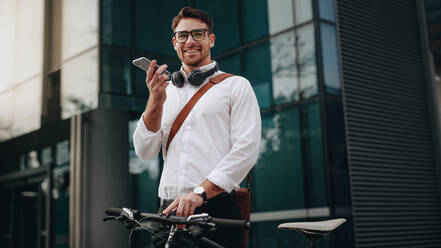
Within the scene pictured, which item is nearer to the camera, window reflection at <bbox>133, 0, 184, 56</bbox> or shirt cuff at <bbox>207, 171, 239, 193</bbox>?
shirt cuff at <bbox>207, 171, 239, 193</bbox>

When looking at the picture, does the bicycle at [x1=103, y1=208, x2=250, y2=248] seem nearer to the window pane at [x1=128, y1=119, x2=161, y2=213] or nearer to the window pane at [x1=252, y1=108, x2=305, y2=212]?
the window pane at [x1=252, y1=108, x2=305, y2=212]

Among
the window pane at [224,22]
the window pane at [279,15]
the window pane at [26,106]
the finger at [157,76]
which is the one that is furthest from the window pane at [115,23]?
the finger at [157,76]

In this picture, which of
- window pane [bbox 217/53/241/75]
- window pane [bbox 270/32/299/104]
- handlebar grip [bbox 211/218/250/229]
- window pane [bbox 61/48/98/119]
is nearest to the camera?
handlebar grip [bbox 211/218/250/229]

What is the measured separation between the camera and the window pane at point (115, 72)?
32.7ft

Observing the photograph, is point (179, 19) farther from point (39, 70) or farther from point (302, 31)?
point (39, 70)

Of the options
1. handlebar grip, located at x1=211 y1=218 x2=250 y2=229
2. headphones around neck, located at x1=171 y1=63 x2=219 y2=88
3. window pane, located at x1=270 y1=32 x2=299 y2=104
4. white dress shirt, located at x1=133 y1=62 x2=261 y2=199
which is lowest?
handlebar grip, located at x1=211 y1=218 x2=250 y2=229

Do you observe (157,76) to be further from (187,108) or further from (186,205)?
(186,205)

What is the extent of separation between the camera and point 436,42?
30.5ft

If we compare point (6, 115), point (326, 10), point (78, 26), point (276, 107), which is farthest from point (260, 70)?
point (6, 115)

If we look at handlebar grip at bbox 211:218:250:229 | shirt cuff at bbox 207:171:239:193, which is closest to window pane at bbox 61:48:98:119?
shirt cuff at bbox 207:171:239:193

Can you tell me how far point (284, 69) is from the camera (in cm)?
888

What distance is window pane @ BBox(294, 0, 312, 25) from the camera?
28.2 ft

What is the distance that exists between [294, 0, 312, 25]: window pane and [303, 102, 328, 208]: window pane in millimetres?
1476

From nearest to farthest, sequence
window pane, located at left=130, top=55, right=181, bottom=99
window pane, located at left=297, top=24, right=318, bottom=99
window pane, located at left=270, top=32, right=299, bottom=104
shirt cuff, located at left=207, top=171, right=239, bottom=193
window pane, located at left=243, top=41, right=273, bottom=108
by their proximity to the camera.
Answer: shirt cuff, located at left=207, top=171, right=239, bottom=193
window pane, located at left=297, top=24, right=318, bottom=99
window pane, located at left=270, top=32, right=299, bottom=104
window pane, located at left=243, top=41, right=273, bottom=108
window pane, located at left=130, top=55, right=181, bottom=99
